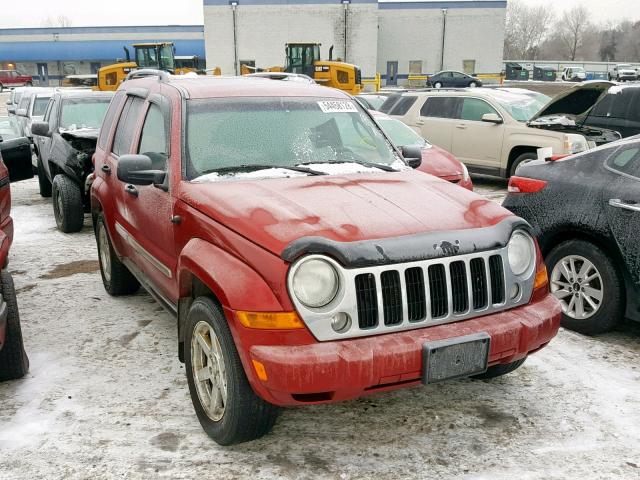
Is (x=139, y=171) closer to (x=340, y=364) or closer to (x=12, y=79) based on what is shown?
(x=340, y=364)

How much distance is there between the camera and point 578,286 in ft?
15.9

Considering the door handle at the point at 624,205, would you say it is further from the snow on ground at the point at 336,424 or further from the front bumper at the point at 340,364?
the front bumper at the point at 340,364

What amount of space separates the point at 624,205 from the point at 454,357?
225 cm

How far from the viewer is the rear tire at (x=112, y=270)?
5594 millimetres

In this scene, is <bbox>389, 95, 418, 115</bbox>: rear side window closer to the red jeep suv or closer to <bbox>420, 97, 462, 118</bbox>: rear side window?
<bbox>420, 97, 462, 118</bbox>: rear side window

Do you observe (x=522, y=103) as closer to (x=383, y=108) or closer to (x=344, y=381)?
(x=383, y=108)

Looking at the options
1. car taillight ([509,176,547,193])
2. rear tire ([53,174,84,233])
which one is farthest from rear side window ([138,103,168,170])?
rear tire ([53,174,84,233])

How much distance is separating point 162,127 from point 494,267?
234 cm

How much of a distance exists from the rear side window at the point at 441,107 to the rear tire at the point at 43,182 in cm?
696

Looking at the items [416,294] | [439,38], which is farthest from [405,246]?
[439,38]

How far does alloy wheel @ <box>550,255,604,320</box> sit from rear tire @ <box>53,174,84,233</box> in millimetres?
5887

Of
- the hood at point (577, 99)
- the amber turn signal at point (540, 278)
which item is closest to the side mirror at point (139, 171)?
the amber turn signal at point (540, 278)

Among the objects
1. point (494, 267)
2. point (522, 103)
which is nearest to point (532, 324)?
point (494, 267)

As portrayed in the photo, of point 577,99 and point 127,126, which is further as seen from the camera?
point 577,99
